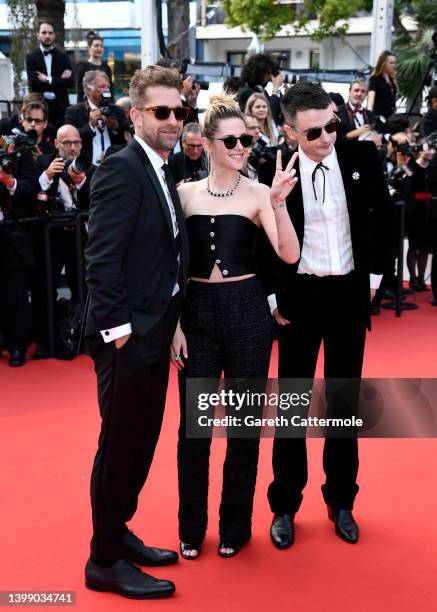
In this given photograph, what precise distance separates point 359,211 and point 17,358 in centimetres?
369

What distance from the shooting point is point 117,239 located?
2.64 metres

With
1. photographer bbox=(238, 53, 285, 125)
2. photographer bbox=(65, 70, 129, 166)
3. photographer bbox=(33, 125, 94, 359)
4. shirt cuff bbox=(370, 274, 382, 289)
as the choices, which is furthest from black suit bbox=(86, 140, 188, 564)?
photographer bbox=(238, 53, 285, 125)

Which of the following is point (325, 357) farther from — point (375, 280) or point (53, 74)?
point (53, 74)

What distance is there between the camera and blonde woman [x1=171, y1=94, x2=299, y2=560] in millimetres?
3021

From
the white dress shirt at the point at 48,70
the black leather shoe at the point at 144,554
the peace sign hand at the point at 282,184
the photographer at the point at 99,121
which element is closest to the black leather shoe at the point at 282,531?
the black leather shoe at the point at 144,554

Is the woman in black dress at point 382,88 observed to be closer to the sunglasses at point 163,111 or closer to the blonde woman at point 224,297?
the blonde woman at point 224,297

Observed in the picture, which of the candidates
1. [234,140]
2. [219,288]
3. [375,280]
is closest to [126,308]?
[219,288]

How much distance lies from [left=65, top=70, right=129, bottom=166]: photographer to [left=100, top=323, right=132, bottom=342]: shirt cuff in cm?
443

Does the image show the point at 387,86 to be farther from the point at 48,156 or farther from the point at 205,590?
the point at 205,590

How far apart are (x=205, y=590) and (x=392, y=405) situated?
2350 millimetres

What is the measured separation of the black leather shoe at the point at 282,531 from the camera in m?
3.31

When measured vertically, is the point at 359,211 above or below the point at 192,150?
above

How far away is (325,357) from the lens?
3.36 m

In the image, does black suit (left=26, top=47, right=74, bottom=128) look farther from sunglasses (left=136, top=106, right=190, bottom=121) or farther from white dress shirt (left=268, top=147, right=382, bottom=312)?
sunglasses (left=136, top=106, right=190, bottom=121)
